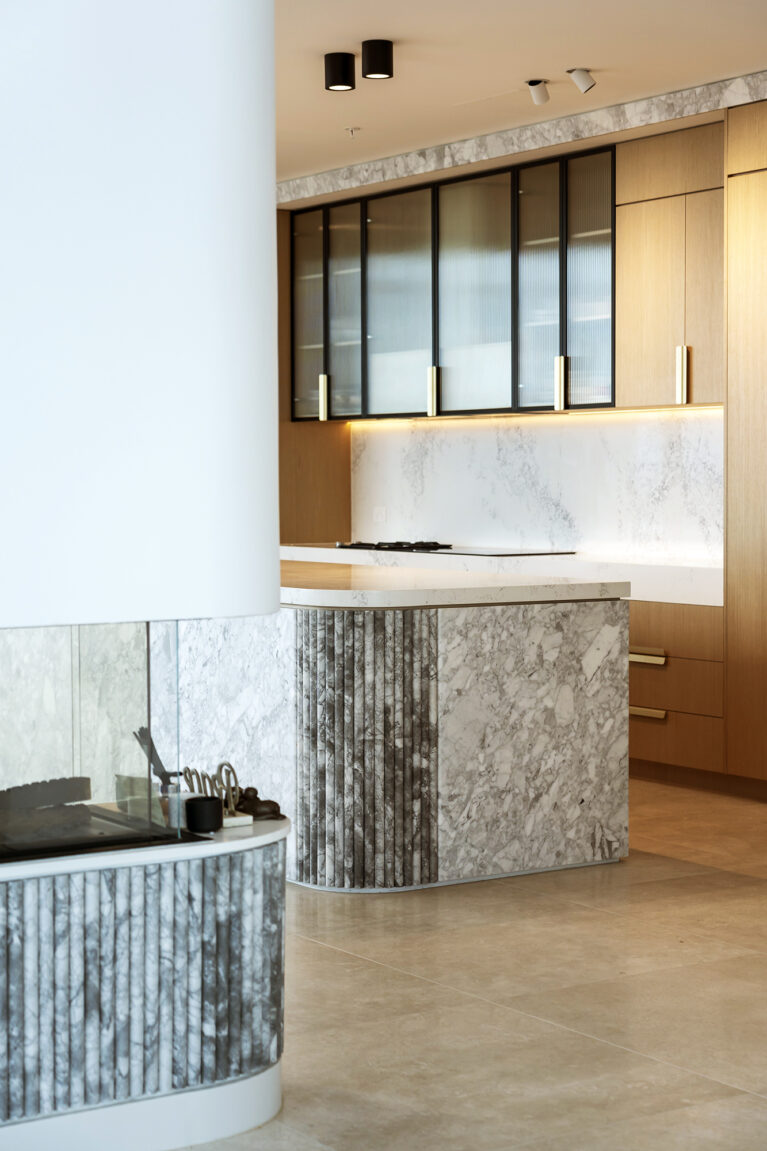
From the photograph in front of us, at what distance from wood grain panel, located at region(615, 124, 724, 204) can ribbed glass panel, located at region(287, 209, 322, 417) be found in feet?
6.79

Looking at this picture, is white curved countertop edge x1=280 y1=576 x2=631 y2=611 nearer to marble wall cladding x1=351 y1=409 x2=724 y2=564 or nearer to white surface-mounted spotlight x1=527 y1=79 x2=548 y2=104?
marble wall cladding x1=351 y1=409 x2=724 y2=564

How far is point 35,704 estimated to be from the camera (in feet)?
8.00

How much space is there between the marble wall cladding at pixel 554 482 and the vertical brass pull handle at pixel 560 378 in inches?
14.3

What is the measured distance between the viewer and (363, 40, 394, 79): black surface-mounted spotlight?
5.22 meters

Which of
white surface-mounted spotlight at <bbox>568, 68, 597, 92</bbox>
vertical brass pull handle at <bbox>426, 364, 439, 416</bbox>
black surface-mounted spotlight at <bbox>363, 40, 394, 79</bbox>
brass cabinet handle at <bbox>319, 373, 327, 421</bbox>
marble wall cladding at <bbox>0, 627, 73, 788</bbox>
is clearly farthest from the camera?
brass cabinet handle at <bbox>319, 373, 327, 421</bbox>

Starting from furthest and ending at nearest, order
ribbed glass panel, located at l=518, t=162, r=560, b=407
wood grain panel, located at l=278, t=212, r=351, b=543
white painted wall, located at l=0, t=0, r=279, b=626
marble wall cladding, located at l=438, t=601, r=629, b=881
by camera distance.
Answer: wood grain panel, located at l=278, t=212, r=351, b=543
ribbed glass panel, located at l=518, t=162, r=560, b=407
marble wall cladding, located at l=438, t=601, r=629, b=881
white painted wall, located at l=0, t=0, r=279, b=626

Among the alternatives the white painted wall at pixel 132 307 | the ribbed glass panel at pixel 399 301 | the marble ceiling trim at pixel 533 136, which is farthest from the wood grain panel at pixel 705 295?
the white painted wall at pixel 132 307

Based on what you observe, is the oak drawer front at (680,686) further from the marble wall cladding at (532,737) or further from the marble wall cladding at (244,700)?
the marble wall cladding at (244,700)

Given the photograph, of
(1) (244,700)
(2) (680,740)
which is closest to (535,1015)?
(1) (244,700)

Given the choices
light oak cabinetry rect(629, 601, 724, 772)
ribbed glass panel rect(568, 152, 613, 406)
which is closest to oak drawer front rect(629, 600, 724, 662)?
light oak cabinetry rect(629, 601, 724, 772)

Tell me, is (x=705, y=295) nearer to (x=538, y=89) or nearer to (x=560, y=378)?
(x=560, y=378)

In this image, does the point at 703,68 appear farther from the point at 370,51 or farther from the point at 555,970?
the point at 555,970

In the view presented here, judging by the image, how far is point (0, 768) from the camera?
2412mm

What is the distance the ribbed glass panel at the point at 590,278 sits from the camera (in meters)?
6.39
